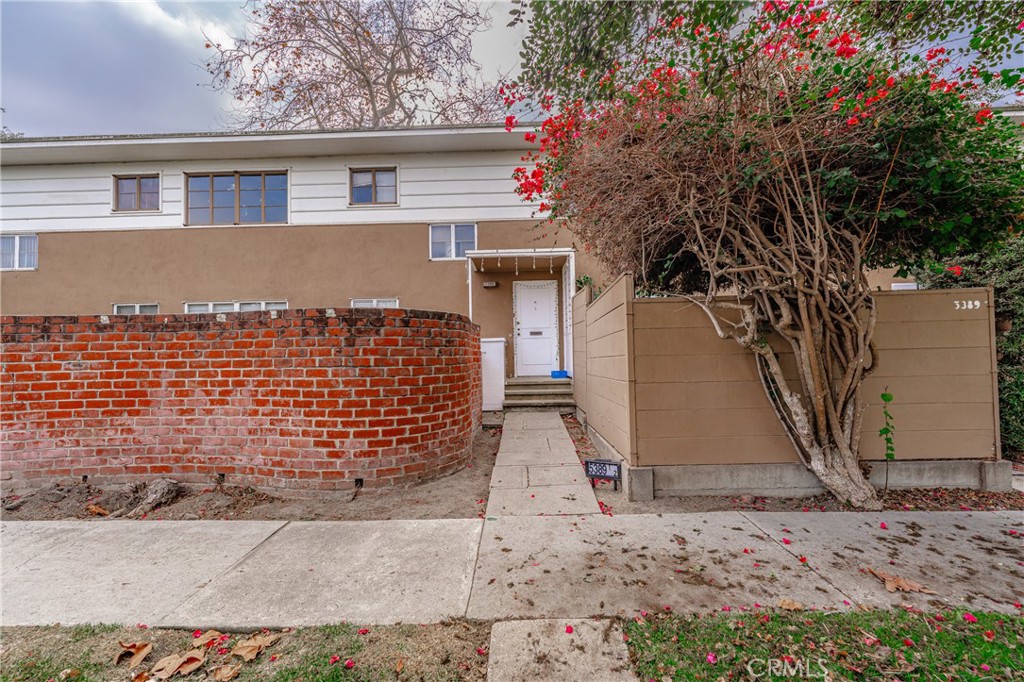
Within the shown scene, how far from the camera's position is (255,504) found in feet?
11.9

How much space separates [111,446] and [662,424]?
17.8 ft

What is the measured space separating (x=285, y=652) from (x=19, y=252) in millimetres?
12976

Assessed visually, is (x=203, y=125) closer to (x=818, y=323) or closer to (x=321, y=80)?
(x=321, y=80)

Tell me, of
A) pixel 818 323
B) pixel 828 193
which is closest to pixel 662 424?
pixel 818 323

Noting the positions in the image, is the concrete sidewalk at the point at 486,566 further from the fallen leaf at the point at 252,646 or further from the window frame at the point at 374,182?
the window frame at the point at 374,182

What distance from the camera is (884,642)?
185 centimetres

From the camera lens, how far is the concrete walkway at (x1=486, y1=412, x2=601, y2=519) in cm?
346

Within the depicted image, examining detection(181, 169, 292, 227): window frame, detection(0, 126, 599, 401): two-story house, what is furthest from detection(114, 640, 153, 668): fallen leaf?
detection(181, 169, 292, 227): window frame

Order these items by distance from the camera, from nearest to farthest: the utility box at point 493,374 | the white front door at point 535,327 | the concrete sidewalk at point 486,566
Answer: the concrete sidewalk at point 486,566, the utility box at point 493,374, the white front door at point 535,327

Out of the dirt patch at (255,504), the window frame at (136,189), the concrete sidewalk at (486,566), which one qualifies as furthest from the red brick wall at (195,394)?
the window frame at (136,189)

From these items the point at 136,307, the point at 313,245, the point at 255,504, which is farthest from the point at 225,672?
the point at 136,307

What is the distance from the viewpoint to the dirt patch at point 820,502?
337cm

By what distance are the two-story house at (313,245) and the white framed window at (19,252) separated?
4cm

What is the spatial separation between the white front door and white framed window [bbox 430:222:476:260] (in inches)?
57.2
